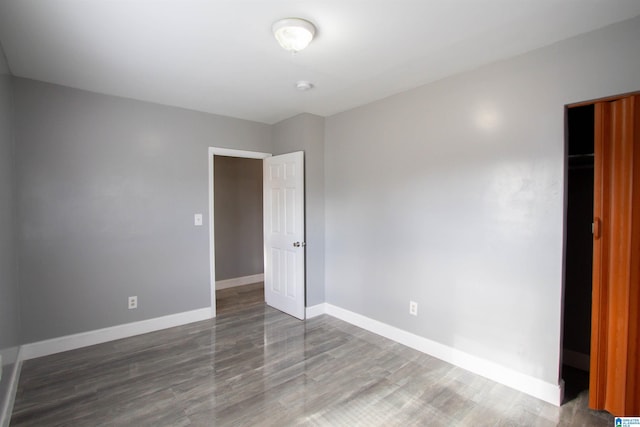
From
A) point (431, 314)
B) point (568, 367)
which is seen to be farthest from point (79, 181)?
point (568, 367)


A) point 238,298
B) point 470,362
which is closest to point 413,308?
point 470,362

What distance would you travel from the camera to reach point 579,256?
256 centimetres

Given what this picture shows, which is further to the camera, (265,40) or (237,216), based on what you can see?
(237,216)

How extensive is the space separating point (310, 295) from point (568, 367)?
8.43 feet

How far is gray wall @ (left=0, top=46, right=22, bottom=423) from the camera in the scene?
1.98m

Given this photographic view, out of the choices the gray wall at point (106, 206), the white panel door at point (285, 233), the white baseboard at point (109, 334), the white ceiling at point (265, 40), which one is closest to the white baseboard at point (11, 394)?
the white baseboard at point (109, 334)

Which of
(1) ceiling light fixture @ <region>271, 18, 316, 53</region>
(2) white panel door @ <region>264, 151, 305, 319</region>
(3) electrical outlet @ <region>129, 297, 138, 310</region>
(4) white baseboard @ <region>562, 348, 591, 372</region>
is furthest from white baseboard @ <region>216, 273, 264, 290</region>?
(4) white baseboard @ <region>562, 348, 591, 372</region>

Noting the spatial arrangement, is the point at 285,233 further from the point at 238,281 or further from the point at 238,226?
the point at 238,281

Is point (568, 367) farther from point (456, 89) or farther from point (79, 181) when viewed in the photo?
point (79, 181)

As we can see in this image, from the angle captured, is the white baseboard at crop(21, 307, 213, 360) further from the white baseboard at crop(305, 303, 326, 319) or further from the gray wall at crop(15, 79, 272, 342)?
the white baseboard at crop(305, 303, 326, 319)

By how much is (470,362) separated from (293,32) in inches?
113

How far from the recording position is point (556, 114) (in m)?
2.05

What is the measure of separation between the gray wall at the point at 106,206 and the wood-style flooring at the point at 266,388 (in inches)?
18.0

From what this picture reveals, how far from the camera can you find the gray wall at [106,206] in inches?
106
